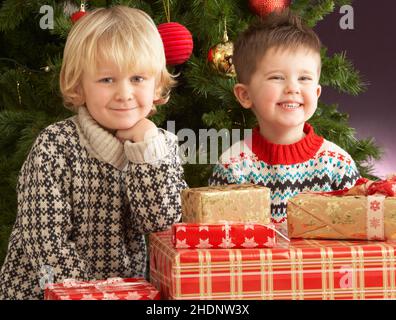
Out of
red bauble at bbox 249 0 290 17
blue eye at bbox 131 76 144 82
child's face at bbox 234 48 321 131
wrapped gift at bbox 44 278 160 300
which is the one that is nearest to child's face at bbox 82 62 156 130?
blue eye at bbox 131 76 144 82

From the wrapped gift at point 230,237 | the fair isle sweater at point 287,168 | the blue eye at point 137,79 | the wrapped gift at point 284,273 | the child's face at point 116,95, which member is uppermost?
the blue eye at point 137,79

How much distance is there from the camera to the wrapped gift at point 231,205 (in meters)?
1.22

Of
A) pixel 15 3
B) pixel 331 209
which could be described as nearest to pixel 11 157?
pixel 15 3

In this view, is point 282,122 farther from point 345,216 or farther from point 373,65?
point 373,65

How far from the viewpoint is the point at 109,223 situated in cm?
155

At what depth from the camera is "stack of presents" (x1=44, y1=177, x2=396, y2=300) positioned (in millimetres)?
1131

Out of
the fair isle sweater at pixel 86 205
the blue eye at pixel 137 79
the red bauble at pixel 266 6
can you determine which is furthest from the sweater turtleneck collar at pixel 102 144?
the red bauble at pixel 266 6

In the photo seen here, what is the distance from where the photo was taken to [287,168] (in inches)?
67.1

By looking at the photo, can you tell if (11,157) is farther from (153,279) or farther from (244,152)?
(153,279)

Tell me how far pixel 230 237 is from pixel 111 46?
0.52 metres

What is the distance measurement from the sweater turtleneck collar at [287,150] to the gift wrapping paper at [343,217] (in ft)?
1.47

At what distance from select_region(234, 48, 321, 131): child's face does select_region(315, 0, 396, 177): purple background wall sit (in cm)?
156

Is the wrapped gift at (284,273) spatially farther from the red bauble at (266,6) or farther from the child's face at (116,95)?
the red bauble at (266,6)
